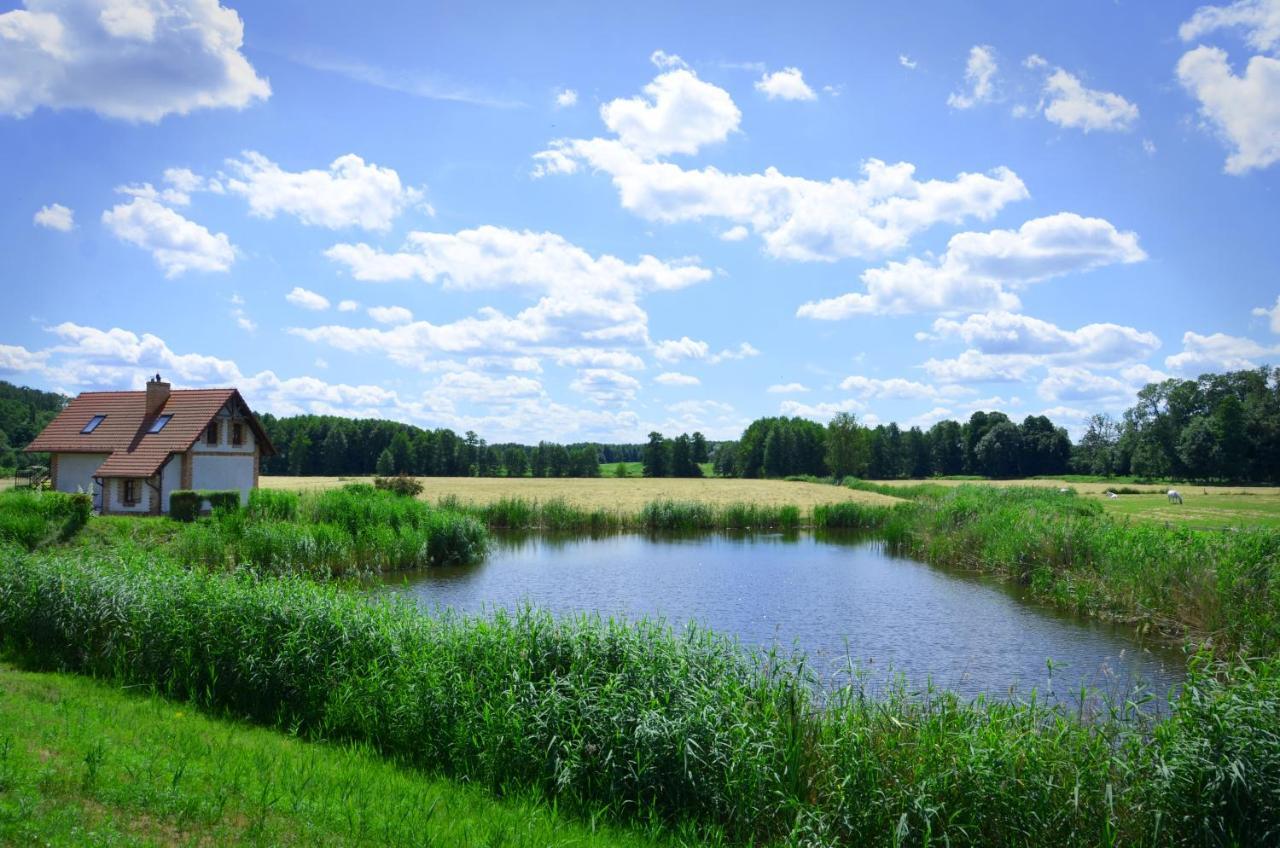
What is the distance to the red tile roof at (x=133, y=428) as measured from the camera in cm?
3031

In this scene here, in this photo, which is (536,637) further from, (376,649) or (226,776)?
(226,776)

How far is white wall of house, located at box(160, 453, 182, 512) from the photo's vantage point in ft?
98.5

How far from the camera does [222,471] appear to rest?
31.9 metres

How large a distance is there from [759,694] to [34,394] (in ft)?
405

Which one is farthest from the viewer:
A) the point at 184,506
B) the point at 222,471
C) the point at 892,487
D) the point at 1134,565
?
the point at 892,487

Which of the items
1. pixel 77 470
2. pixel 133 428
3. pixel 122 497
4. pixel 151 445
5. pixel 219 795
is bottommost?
pixel 219 795

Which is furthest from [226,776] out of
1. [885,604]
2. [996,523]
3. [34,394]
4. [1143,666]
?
[34,394]

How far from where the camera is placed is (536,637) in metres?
8.38

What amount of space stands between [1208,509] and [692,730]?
150 ft

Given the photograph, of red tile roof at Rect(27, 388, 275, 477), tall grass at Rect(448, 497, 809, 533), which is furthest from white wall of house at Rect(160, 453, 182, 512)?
tall grass at Rect(448, 497, 809, 533)

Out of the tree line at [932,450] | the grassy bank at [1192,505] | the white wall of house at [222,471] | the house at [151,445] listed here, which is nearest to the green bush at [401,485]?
the house at [151,445]

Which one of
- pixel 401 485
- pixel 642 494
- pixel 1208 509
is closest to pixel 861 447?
pixel 642 494

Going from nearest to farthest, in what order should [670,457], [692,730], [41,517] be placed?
[692,730], [41,517], [670,457]

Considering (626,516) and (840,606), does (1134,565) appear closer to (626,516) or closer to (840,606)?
(840,606)
